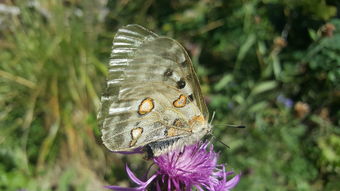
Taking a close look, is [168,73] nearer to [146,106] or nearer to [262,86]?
[146,106]

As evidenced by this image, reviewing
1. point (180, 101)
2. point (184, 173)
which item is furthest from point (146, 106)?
point (184, 173)

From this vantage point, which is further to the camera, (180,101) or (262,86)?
(262,86)

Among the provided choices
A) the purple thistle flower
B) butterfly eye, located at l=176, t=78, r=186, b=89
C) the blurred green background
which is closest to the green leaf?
the blurred green background

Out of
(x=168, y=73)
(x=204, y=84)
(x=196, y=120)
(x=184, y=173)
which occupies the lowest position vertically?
(x=204, y=84)

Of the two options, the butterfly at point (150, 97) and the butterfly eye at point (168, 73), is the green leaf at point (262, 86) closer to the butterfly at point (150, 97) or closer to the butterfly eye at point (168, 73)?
the butterfly at point (150, 97)

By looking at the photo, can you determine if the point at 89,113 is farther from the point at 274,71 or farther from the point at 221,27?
the point at 274,71

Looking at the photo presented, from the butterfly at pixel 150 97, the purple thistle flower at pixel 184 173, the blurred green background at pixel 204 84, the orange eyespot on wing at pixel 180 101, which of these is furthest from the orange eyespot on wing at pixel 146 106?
the blurred green background at pixel 204 84
